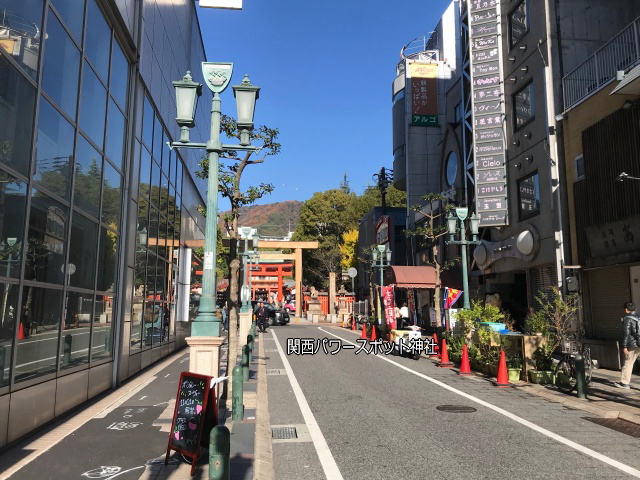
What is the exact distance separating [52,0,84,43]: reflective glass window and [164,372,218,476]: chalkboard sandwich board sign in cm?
690

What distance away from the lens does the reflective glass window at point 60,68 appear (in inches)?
332

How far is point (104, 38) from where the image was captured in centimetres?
1147

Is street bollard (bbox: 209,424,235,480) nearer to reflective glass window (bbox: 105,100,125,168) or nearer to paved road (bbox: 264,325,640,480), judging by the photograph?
paved road (bbox: 264,325,640,480)

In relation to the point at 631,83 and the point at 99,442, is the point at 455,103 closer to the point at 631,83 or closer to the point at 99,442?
the point at 631,83

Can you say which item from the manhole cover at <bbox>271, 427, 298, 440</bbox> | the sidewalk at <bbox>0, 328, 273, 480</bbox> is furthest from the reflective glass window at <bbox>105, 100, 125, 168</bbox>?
the manhole cover at <bbox>271, 427, 298, 440</bbox>

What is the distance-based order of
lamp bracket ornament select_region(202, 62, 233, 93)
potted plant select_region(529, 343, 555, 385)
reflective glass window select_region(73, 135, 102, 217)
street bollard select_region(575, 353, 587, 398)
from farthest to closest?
potted plant select_region(529, 343, 555, 385) → street bollard select_region(575, 353, 587, 398) → reflective glass window select_region(73, 135, 102, 217) → lamp bracket ornament select_region(202, 62, 233, 93)

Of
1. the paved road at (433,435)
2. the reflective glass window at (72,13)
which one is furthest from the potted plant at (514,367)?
the reflective glass window at (72,13)

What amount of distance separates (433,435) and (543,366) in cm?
649

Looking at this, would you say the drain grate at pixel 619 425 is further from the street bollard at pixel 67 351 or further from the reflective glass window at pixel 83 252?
the reflective glass window at pixel 83 252

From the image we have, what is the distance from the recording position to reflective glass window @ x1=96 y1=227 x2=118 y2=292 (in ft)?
37.7

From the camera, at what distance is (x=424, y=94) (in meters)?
36.5

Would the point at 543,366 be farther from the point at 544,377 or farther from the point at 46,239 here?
the point at 46,239

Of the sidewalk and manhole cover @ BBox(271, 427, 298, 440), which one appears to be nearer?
the sidewalk

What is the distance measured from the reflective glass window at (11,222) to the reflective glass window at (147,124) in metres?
7.58
